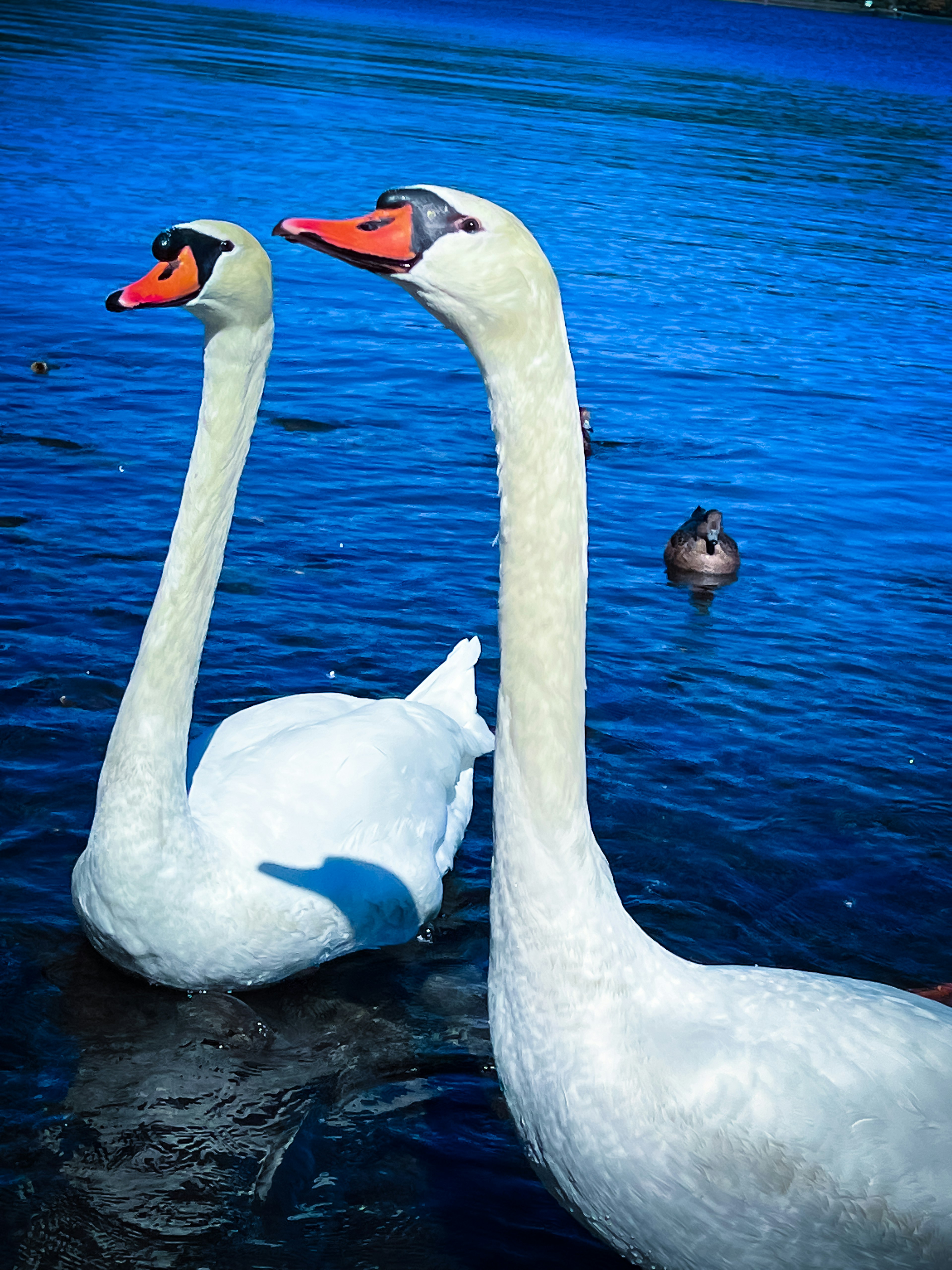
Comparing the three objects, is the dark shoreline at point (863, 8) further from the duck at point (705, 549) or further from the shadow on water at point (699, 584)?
the shadow on water at point (699, 584)

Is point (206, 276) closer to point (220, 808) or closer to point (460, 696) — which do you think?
point (220, 808)

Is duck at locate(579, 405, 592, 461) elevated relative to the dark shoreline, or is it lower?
lower

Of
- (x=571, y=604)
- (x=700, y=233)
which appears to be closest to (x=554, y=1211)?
(x=571, y=604)

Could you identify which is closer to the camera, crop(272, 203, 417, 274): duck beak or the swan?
crop(272, 203, 417, 274): duck beak

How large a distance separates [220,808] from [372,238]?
266cm

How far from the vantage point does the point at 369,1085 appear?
15.0 ft

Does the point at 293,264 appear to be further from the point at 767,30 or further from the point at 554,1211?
the point at 767,30

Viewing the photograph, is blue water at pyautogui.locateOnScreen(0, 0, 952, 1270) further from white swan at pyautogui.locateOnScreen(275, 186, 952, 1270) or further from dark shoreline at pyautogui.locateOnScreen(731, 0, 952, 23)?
dark shoreline at pyautogui.locateOnScreen(731, 0, 952, 23)

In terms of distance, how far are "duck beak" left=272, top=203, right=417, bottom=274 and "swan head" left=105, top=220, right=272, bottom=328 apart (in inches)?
68.3

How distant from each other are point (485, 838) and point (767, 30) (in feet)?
364

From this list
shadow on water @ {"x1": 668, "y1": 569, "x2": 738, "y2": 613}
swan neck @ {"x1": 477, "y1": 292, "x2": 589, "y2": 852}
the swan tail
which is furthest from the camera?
shadow on water @ {"x1": 668, "y1": 569, "x2": 738, "y2": 613}

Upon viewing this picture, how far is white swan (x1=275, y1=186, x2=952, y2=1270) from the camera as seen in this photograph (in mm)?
3016

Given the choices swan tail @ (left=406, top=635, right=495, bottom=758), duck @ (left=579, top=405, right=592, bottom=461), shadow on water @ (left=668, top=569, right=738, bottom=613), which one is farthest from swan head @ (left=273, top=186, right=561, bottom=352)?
duck @ (left=579, top=405, right=592, bottom=461)

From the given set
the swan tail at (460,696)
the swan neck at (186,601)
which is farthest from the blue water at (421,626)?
the swan neck at (186,601)
